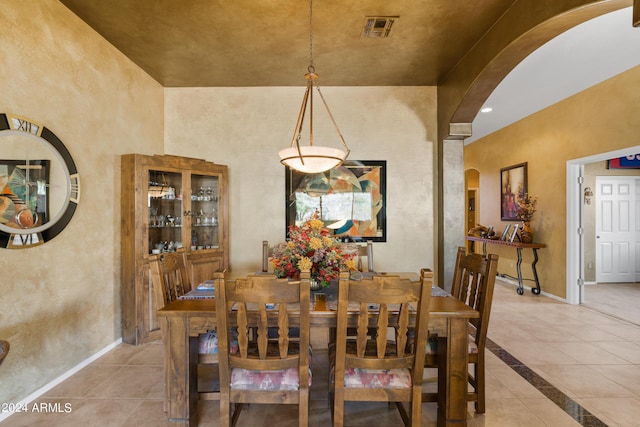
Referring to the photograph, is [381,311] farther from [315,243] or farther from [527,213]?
[527,213]

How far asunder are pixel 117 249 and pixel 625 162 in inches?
307

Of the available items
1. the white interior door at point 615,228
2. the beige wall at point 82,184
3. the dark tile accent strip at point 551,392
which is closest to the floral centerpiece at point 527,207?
the white interior door at point 615,228

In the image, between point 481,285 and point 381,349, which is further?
point 481,285

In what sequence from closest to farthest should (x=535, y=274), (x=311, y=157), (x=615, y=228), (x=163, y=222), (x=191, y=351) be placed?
1. (x=191, y=351)
2. (x=311, y=157)
3. (x=163, y=222)
4. (x=535, y=274)
5. (x=615, y=228)

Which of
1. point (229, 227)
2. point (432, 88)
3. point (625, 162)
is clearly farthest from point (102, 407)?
point (625, 162)

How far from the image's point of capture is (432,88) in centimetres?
397

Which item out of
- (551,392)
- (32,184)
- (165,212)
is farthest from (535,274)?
(32,184)

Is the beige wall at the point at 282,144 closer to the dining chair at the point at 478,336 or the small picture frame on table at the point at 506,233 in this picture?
the dining chair at the point at 478,336

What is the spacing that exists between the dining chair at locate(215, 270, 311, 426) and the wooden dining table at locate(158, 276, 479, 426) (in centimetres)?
20

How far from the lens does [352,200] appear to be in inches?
156

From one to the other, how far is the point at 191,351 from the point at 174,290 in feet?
1.67

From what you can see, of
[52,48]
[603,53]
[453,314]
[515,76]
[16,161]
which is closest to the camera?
[453,314]

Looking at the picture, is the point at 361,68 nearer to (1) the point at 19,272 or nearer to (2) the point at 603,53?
(2) the point at 603,53

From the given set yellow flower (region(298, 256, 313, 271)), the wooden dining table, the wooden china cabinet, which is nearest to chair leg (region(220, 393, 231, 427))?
the wooden dining table
